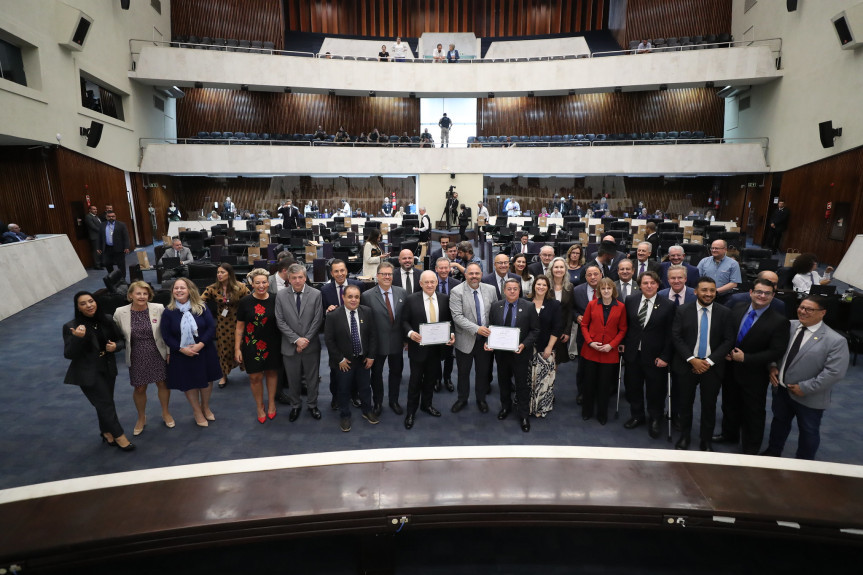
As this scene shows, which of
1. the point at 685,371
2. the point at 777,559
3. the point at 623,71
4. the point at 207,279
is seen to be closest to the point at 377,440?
the point at 685,371

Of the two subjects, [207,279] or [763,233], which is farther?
[763,233]

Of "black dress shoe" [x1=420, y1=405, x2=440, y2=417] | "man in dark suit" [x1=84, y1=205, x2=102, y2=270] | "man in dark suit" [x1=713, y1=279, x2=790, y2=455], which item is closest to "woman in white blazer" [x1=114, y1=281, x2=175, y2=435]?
"black dress shoe" [x1=420, y1=405, x2=440, y2=417]

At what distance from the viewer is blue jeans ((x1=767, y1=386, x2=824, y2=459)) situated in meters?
3.81

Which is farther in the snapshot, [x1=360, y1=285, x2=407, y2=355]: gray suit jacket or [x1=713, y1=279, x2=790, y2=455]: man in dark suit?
[x1=360, y1=285, x2=407, y2=355]: gray suit jacket

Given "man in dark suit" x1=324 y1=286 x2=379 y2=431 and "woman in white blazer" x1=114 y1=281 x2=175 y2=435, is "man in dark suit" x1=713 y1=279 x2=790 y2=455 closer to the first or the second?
"man in dark suit" x1=324 y1=286 x2=379 y2=431

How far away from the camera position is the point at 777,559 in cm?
317

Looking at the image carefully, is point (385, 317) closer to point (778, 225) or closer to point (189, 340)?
point (189, 340)

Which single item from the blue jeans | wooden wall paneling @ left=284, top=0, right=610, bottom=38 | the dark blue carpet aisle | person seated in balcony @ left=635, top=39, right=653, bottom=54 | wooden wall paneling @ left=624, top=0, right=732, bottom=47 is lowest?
the dark blue carpet aisle

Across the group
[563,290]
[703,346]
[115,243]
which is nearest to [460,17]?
[115,243]

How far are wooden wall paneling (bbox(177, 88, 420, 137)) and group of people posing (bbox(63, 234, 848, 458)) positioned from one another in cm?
→ 2019

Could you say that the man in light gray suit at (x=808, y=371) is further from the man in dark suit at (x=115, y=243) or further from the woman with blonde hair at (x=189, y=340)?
the man in dark suit at (x=115, y=243)

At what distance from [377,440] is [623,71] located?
18994mm

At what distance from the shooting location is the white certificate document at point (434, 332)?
4.68 metres

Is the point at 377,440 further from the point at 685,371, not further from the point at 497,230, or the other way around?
the point at 497,230
